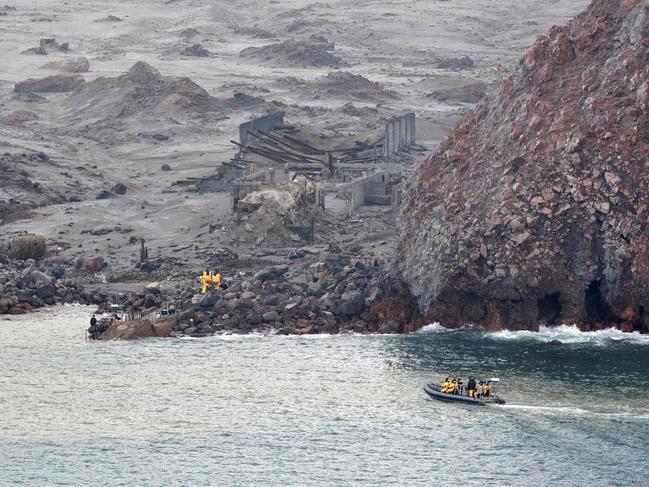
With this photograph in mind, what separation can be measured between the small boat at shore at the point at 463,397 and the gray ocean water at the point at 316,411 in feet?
1.64

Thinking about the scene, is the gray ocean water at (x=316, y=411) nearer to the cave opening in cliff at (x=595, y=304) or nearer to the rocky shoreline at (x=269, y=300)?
the cave opening in cliff at (x=595, y=304)

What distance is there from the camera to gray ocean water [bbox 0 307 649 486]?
73.4m

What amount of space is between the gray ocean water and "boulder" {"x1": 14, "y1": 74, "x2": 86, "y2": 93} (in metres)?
89.2

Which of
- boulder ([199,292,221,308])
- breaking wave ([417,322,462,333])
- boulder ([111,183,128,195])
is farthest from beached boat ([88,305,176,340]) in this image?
boulder ([111,183,128,195])

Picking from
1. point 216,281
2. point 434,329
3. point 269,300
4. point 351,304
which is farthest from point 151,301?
point 434,329

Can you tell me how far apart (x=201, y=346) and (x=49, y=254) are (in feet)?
78.2

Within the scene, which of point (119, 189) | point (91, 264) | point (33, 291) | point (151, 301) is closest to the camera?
point (151, 301)

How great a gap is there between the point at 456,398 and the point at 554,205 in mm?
17090

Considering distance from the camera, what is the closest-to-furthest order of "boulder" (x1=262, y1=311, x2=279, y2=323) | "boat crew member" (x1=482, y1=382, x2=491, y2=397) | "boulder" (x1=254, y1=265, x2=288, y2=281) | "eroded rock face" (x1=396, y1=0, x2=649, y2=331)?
"boat crew member" (x1=482, y1=382, x2=491, y2=397) → "eroded rock face" (x1=396, y1=0, x2=649, y2=331) → "boulder" (x1=262, y1=311, x2=279, y2=323) → "boulder" (x1=254, y1=265, x2=288, y2=281)

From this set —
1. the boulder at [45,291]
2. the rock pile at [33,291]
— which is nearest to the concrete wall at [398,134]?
the rock pile at [33,291]

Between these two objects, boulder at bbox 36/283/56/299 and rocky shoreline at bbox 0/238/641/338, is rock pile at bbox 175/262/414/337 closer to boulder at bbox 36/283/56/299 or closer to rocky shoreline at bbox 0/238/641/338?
rocky shoreline at bbox 0/238/641/338

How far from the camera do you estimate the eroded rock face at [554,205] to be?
308ft

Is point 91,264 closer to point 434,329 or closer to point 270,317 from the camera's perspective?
point 270,317

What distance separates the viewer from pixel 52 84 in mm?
186625
